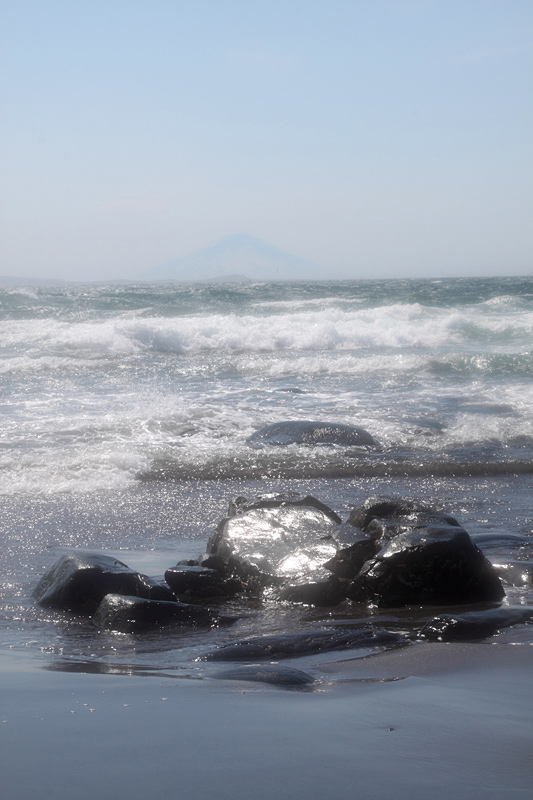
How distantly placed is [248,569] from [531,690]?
181cm

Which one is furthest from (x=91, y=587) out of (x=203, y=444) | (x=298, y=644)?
(x=203, y=444)

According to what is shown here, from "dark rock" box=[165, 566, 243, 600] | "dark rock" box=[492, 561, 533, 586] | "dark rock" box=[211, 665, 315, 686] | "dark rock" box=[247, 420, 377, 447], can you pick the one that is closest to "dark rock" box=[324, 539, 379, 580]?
"dark rock" box=[165, 566, 243, 600]

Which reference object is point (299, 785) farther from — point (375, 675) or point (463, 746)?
point (375, 675)

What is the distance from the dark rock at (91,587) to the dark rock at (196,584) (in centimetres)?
13

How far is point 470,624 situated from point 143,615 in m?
1.49

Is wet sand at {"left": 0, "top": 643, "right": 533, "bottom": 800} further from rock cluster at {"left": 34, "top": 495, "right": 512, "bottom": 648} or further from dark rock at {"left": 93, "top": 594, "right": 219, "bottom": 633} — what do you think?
rock cluster at {"left": 34, "top": 495, "right": 512, "bottom": 648}

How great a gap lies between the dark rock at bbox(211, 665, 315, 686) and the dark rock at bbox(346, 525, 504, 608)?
110 centimetres

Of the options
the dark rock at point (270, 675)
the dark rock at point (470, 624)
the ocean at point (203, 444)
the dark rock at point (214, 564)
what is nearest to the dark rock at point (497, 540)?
the ocean at point (203, 444)

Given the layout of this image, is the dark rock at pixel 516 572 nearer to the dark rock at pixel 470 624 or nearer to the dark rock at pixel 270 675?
the dark rock at pixel 470 624

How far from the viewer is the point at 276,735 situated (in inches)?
90.0

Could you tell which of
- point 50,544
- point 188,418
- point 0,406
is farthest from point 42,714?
point 0,406

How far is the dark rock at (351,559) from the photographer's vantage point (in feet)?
13.4

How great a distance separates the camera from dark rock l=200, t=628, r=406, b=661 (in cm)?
314

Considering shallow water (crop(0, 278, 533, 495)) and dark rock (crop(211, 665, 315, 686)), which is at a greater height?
shallow water (crop(0, 278, 533, 495))
